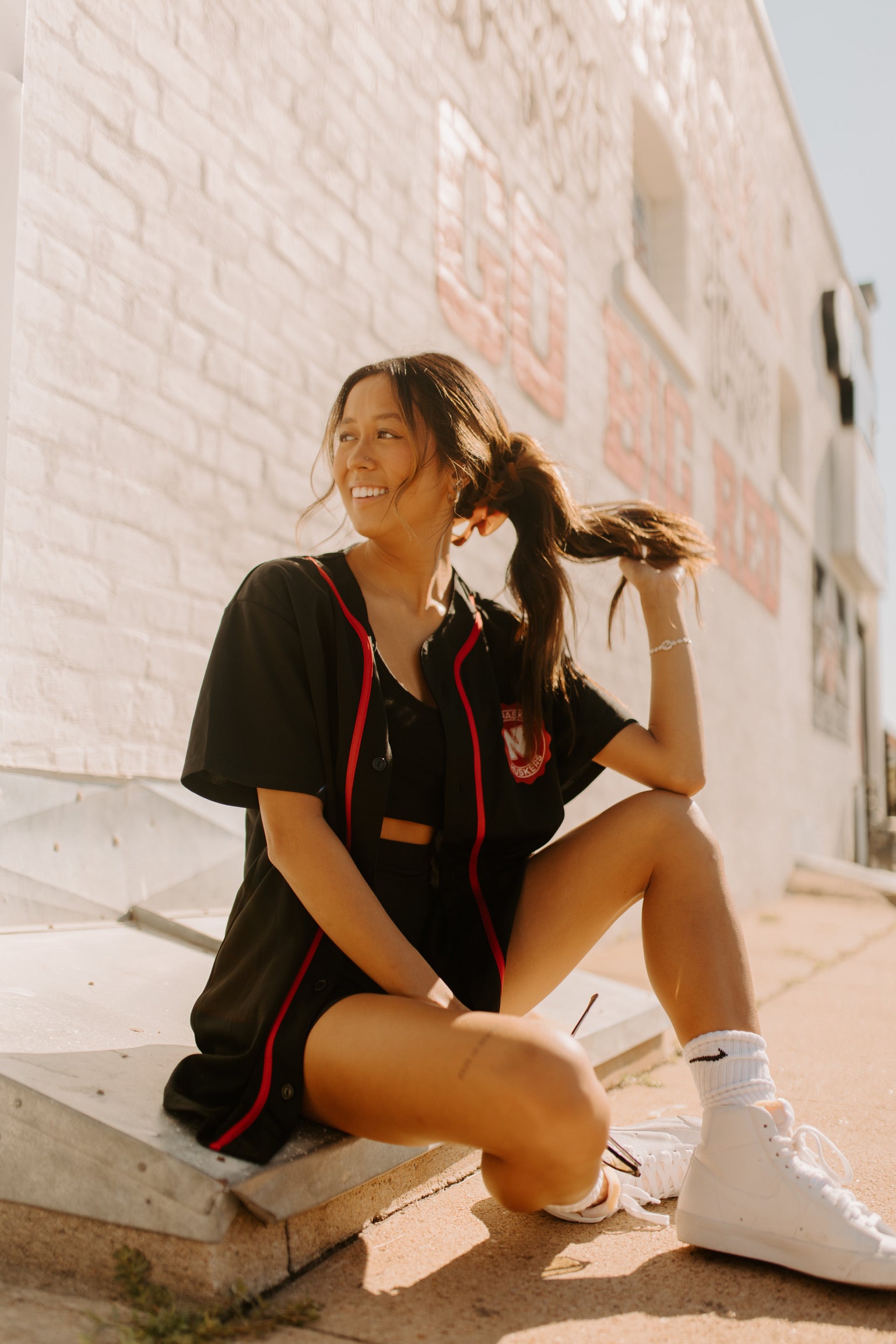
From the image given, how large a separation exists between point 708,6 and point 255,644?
8.45 metres

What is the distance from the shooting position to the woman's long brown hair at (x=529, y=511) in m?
1.92

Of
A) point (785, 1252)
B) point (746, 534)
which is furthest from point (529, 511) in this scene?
point (746, 534)

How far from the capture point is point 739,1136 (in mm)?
1551

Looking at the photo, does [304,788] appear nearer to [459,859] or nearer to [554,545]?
[459,859]

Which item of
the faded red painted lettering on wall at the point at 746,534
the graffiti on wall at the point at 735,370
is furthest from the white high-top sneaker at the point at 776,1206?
the graffiti on wall at the point at 735,370

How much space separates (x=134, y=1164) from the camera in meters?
1.37

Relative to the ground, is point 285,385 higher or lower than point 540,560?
higher

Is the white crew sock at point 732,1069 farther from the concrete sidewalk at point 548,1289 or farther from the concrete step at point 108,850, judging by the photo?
the concrete step at point 108,850

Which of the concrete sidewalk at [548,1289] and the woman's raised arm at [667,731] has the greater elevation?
the woman's raised arm at [667,731]

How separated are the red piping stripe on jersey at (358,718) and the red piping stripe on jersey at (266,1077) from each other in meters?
0.21

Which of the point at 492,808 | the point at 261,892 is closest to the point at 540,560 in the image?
the point at 492,808

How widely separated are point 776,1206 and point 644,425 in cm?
557

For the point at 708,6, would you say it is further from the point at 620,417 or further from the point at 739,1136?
the point at 739,1136

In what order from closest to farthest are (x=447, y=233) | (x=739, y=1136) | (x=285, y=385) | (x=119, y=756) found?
(x=739, y=1136) < (x=119, y=756) < (x=285, y=385) < (x=447, y=233)
